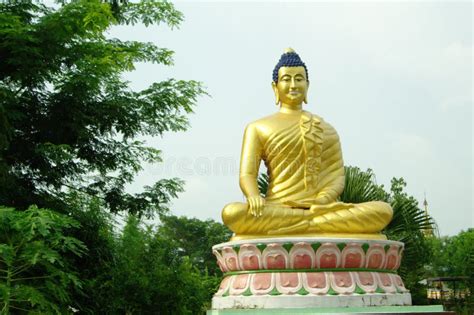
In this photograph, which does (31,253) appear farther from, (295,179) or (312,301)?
(312,301)

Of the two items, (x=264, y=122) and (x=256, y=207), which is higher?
(x=264, y=122)

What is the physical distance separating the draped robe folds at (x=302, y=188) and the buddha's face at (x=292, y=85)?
0.22m

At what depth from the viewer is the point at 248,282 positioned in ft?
20.4

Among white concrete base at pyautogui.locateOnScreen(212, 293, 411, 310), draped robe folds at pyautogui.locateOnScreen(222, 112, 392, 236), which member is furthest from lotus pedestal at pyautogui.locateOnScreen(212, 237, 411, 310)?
draped robe folds at pyautogui.locateOnScreen(222, 112, 392, 236)

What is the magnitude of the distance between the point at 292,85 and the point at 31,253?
11.3 ft

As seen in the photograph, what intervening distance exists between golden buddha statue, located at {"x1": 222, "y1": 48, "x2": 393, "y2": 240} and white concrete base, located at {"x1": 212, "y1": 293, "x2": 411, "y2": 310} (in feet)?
2.16

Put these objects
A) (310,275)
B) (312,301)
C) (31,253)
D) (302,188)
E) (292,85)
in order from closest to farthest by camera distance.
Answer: (312,301), (310,275), (31,253), (302,188), (292,85)

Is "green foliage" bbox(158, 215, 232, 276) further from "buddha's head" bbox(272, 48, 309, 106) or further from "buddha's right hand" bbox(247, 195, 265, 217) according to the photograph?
"buddha's right hand" bbox(247, 195, 265, 217)

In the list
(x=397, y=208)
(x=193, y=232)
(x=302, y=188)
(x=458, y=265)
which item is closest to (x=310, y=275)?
(x=302, y=188)

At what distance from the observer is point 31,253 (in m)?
6.83

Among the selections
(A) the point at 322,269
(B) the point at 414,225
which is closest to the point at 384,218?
(A) the point at 322,269

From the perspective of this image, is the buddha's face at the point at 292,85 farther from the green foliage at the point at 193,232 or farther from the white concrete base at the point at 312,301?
the green foliage at the point at 193,232

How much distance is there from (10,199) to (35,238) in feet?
4.99

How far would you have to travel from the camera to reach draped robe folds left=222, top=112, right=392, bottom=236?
6.44 m
